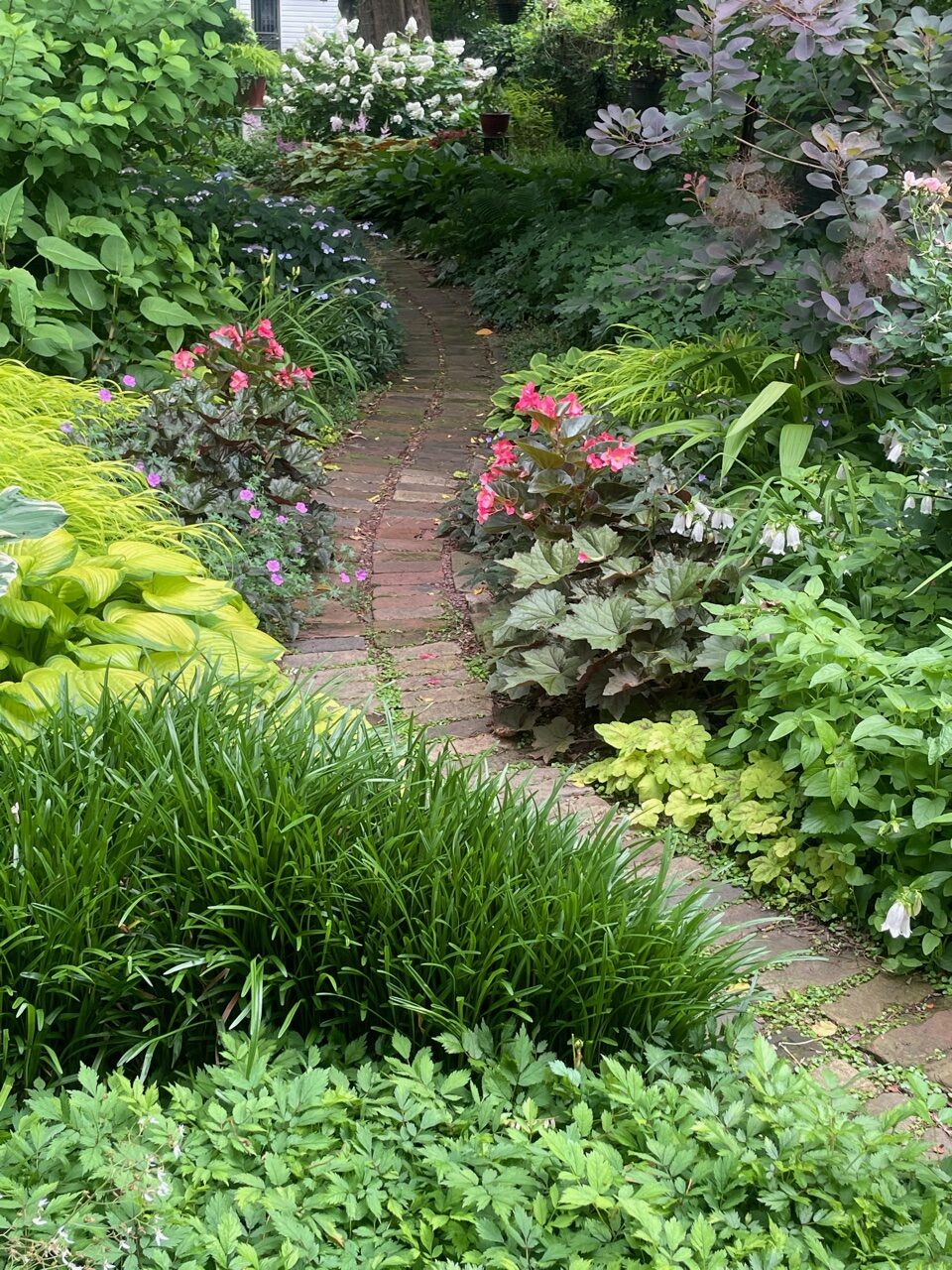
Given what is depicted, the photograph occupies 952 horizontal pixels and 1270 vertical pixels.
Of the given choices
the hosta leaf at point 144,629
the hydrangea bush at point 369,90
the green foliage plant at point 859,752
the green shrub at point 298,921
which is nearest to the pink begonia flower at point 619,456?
the green foliage plant at point 859,752

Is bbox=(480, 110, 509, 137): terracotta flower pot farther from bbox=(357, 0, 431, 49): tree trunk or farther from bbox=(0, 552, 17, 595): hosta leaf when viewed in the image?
bbox=(0, 552, 17, 595): hosta leaf

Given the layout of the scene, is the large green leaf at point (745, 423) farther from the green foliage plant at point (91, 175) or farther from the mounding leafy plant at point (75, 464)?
the green foliage plant at point (91, 175)

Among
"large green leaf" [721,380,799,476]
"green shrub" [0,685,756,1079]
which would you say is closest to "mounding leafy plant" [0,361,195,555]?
"green shrub" [0,685,756,1079]

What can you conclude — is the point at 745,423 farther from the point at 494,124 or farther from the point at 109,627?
the point at 494,124

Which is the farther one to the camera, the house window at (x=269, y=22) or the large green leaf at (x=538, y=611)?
the house window at (x=269, y=22)

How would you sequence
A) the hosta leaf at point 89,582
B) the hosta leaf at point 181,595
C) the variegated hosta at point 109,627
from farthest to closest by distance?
the hosta leaf at point 181,595
the hosta leaf at point 89,582
the variegated hosta at point 109,627

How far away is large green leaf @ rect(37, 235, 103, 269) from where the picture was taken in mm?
4484

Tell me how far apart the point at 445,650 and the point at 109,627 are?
1265 millimetres

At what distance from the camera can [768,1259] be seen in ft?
5.44

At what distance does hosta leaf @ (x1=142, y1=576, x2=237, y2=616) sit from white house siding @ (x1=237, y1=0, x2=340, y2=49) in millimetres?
25890

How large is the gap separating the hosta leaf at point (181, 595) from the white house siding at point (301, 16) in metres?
25.9

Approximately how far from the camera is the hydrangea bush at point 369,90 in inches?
520

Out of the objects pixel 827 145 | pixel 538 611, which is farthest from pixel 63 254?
pixel 827 145

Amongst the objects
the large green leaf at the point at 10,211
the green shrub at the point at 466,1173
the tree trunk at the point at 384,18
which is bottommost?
the green shrub at the point at 466,1173
